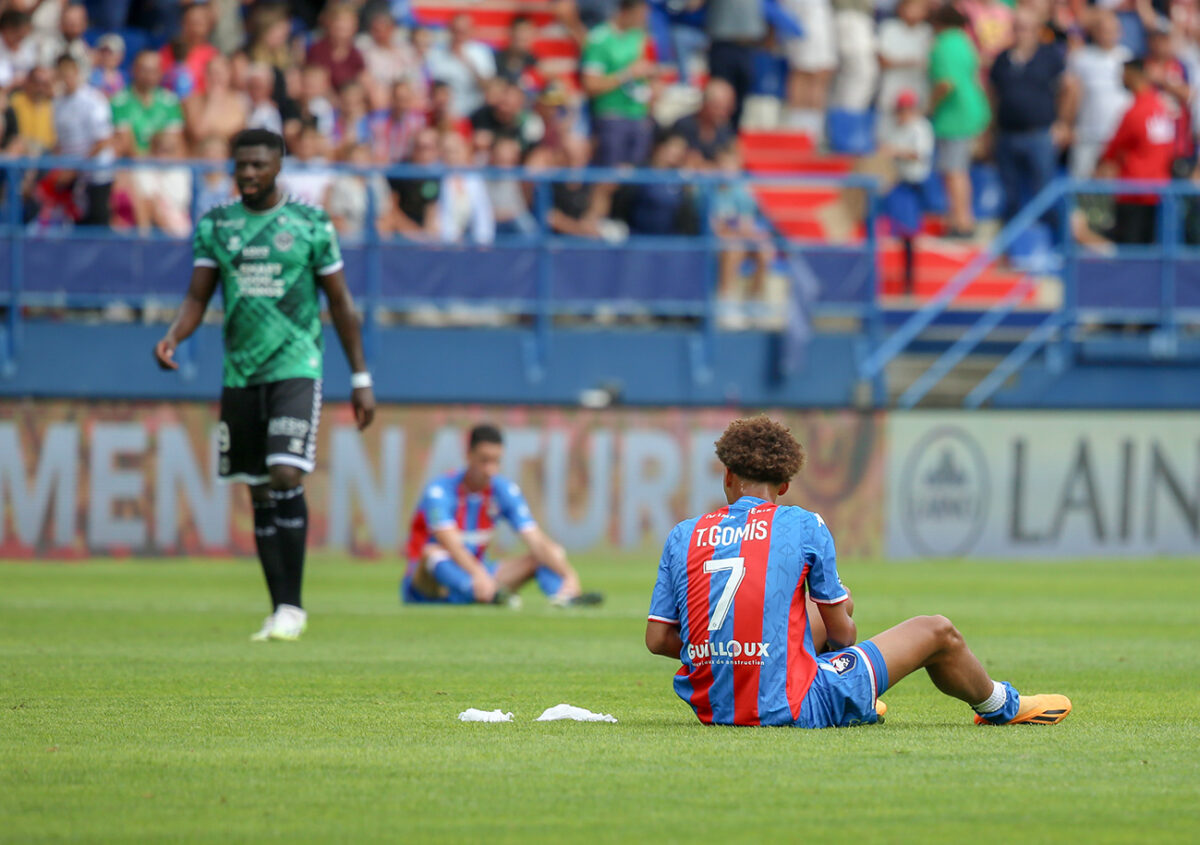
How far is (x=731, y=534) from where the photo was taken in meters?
6.41

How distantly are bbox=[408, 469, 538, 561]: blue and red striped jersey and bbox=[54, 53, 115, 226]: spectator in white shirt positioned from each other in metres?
6.10

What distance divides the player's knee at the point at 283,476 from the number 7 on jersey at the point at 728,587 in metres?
4.06

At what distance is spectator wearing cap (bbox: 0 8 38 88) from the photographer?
1852 cm

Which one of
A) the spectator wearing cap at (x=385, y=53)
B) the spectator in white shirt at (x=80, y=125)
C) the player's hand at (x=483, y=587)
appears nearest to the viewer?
the player's hand at (x=483, y=587)

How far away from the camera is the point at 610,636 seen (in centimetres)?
1106

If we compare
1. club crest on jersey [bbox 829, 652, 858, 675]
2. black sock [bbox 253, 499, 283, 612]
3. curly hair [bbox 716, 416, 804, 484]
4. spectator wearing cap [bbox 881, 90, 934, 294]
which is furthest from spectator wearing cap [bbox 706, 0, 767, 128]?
club crest on jersey [bbox 829, 652, 858, 675]

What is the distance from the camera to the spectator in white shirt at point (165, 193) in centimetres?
1781

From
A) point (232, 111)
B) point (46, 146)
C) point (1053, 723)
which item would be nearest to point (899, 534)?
point (232, 111)

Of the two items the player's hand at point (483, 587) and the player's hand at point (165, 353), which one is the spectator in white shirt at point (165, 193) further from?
the player's hand at point (165, 353)

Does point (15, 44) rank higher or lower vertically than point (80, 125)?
higher

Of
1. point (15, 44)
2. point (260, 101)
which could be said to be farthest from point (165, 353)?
point (15, 44)

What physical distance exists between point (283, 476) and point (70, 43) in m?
9.90

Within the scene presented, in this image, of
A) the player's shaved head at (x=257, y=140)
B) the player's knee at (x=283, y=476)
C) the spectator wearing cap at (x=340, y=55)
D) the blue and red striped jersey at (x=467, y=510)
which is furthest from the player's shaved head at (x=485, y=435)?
the spectator wearing cap at (x=340, y=55)

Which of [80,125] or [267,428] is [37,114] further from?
[267,428]
